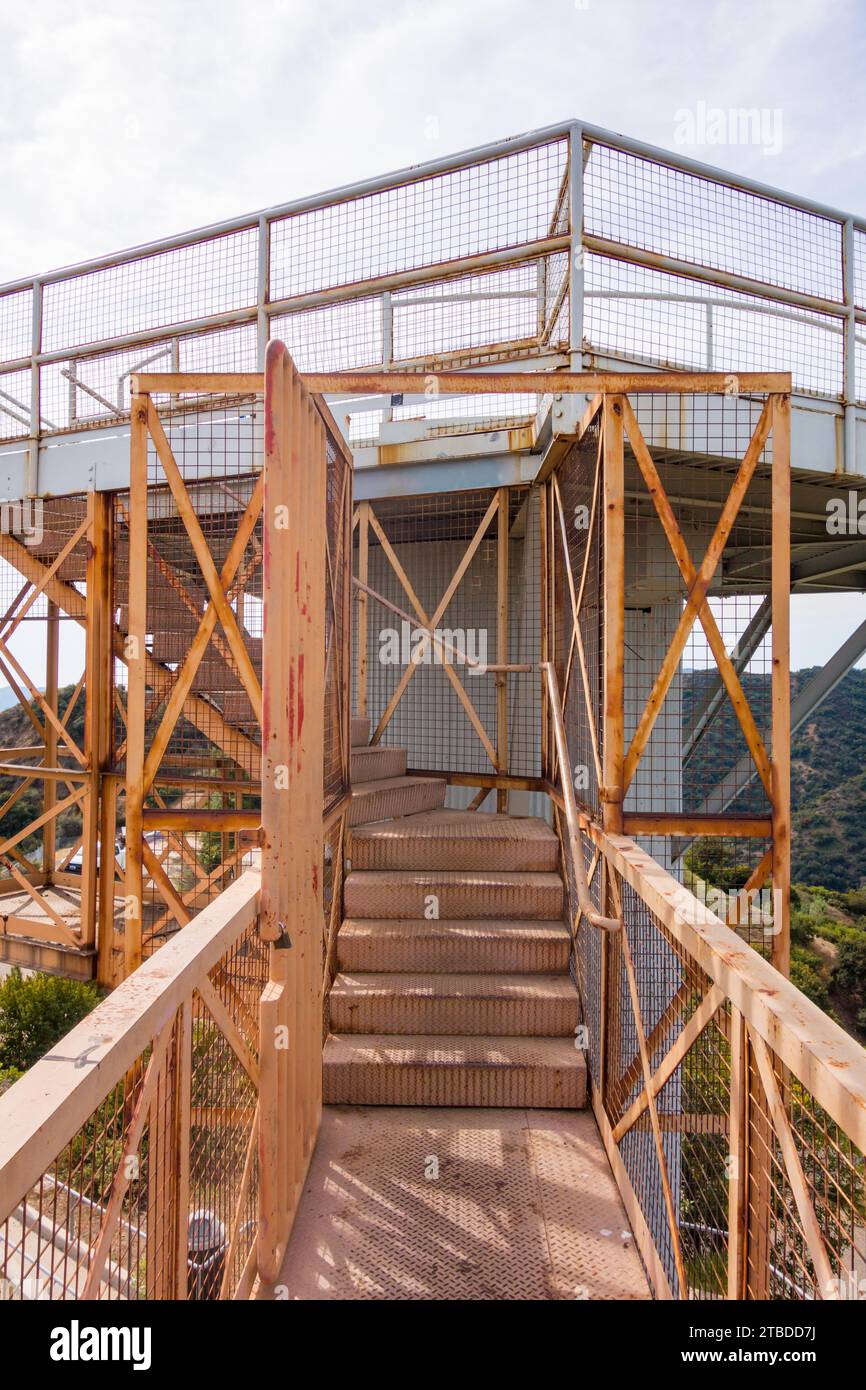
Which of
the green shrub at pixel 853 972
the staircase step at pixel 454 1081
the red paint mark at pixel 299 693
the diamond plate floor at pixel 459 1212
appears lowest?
the green shrub at pixel 853 972

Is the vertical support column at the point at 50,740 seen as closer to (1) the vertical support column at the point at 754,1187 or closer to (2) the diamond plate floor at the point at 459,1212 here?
(2) the diamond plate floor at the point at 459,1212

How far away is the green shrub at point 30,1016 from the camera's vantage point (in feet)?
33.7

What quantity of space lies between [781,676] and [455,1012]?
2.55m

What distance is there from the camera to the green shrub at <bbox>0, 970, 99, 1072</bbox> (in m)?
10.3

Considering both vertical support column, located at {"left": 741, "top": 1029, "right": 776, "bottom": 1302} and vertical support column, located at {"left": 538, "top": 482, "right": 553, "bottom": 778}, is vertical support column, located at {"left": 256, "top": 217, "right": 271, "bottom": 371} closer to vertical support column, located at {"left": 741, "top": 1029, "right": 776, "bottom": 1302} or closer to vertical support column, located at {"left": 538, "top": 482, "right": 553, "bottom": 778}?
vertical support column, located at {"left": 538, "top": 482, "right": 553, "bottom": 778}

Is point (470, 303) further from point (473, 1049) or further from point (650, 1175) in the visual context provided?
point (650, 1175)

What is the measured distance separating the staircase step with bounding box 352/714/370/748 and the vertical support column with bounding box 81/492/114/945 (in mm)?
2238

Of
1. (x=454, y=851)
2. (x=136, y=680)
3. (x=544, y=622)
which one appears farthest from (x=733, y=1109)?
(x=544, y=622)

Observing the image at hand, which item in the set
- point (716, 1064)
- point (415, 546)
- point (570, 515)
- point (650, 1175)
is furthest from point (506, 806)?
point (716, 1064)

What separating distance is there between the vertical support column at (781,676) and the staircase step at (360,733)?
422 cm

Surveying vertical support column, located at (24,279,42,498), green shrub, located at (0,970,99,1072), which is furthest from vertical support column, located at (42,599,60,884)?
vertical support column, located at (24,279,42,498)

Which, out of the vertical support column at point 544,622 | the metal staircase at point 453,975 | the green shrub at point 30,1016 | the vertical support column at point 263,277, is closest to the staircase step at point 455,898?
the metal staircase at point 453,975

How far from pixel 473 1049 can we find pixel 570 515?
3670 mm

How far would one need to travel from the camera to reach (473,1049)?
170 inches
